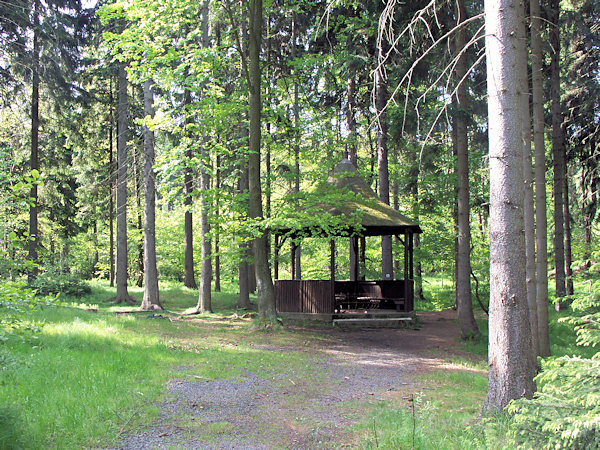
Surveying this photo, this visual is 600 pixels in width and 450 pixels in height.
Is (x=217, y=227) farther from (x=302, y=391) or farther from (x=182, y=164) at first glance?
(x=302, y=391)

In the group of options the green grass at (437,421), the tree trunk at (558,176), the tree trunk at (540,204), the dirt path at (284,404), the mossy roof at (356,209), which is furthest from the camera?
the tree trunk at (558,176)

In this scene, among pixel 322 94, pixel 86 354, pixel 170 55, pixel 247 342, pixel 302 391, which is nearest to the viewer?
pixel 302 391

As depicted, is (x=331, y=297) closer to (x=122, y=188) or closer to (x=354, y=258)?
(x=354, y=258)

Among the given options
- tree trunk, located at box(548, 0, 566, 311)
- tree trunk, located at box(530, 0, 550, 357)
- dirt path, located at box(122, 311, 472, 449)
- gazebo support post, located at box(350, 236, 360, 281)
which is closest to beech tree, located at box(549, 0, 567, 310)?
tree trunk, located at box(548, 0, 566, 311)

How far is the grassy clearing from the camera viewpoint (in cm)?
462

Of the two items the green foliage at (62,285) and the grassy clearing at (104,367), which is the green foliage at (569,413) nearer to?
the grassy clearing at (104,367)

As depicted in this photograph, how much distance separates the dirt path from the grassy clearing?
1.18 ft

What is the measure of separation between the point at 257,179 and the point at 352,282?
609cm

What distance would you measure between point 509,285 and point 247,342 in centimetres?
705

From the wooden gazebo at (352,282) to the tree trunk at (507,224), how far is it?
7.70 meters

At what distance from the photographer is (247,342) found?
10.7m

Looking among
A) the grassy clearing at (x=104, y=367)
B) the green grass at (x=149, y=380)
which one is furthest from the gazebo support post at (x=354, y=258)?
the grassy clearing at (x=104, y=367)

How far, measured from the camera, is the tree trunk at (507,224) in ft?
16.6

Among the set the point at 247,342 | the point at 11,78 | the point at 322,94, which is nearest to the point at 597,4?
the point at 322,94
